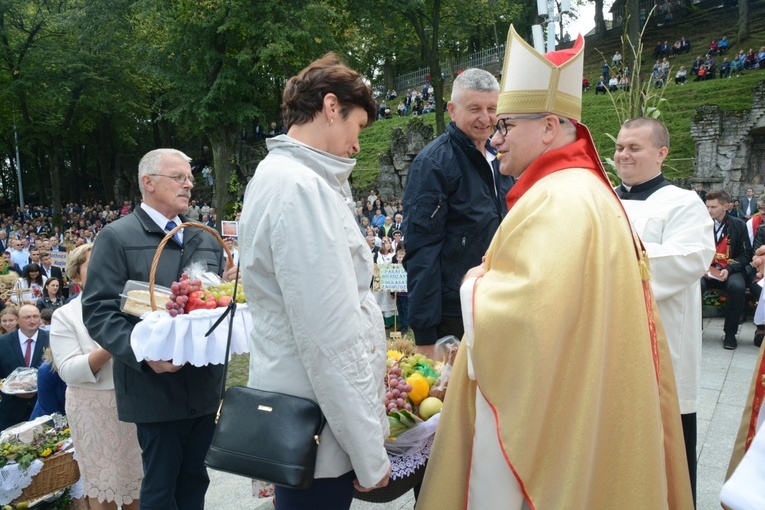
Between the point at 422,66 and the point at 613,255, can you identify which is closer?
the point at 613,255

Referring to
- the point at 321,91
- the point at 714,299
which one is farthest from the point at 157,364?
the point at 714,299

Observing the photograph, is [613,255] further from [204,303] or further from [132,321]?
[132,321]

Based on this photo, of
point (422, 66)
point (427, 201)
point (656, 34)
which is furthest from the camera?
point (422, 66)

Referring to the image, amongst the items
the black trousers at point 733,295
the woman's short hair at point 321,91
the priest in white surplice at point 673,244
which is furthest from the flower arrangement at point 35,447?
the black trousers at point 733,295

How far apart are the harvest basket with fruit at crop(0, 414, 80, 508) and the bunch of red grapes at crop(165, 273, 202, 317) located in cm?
215

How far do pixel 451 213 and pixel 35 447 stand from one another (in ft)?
10.9

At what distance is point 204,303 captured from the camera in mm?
2887

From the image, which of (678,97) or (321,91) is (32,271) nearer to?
(321,91)

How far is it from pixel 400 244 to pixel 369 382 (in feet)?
29.1

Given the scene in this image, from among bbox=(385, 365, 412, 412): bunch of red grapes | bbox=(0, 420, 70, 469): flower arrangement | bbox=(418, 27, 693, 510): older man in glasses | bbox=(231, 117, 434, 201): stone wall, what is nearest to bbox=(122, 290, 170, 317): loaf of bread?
bbox=(385, 365, 412, 412): bunch of red grapes

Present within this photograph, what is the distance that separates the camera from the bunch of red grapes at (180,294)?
2.83 m

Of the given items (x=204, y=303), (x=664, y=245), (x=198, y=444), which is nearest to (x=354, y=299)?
(x=204, y=303)

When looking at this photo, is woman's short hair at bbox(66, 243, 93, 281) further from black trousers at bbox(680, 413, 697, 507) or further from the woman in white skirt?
black trousers at bbox(680, 413, 697, 507)

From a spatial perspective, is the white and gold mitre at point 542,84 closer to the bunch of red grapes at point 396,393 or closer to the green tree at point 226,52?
the bunch of red grapes at point 396,393
